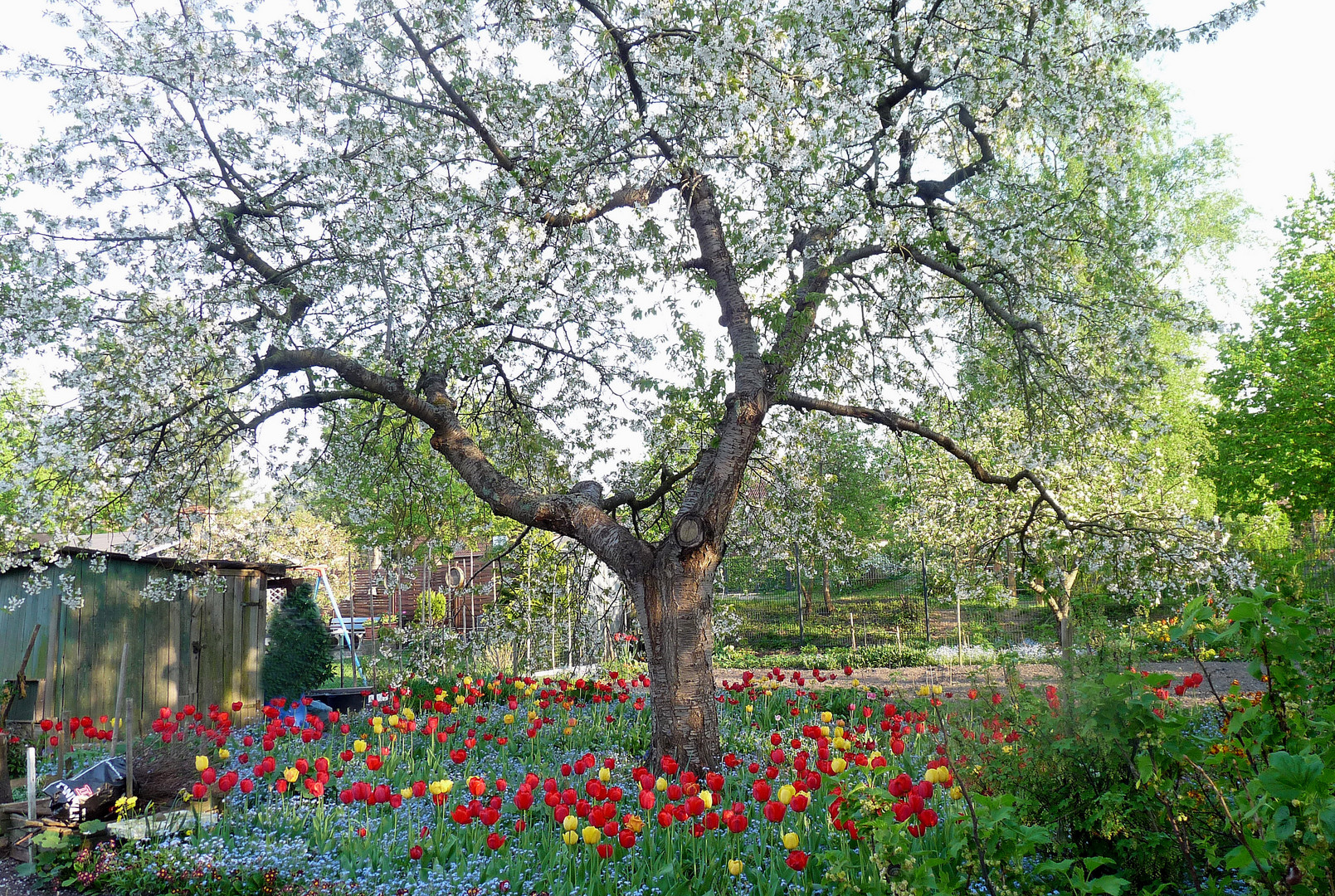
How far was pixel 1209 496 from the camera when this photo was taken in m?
18.2

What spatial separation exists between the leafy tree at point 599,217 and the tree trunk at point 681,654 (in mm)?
19

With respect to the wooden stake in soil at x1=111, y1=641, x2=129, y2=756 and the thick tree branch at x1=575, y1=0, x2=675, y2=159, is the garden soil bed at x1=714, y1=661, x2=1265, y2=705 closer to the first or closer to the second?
the thick tree branch at x1=575, y1=0, x2=675, y2=159

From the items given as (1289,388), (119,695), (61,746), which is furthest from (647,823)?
(1289,388)

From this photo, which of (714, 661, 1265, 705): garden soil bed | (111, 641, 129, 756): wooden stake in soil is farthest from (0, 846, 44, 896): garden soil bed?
(714, 661, 1265, 705): garden soil bed

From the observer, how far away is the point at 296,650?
35.3 feet

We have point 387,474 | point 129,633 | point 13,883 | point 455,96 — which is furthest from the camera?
point 129,633

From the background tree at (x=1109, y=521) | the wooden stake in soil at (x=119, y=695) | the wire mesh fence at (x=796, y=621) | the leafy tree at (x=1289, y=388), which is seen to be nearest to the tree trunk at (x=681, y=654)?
the wire mesh fence at (x=796, y=621)

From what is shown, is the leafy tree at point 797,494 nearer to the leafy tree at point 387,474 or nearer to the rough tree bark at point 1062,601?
the rough tree bark at point 1062,601

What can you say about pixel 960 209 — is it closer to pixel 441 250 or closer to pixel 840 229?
pixel 840 229

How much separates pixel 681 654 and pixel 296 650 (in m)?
7.57

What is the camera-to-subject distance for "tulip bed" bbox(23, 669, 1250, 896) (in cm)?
263

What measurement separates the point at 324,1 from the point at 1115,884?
19.8 ft

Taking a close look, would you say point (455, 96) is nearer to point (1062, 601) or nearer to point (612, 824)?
point (612, 824)

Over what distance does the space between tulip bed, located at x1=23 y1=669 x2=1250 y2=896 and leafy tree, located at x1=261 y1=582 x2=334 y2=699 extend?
197 inches
